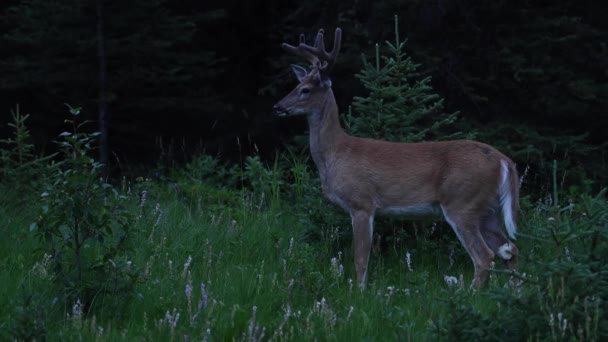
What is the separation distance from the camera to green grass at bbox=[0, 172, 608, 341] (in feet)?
14.0

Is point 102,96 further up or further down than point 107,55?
further down

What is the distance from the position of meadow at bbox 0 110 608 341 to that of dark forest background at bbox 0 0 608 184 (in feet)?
10.4

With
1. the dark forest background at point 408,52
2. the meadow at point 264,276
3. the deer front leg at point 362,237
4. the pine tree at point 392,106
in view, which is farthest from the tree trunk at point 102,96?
the deer front leg at point 362,237

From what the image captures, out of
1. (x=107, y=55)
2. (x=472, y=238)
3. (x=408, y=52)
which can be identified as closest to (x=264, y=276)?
(x=472, y=238)

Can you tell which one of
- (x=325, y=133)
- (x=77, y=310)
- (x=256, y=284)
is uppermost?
(x=325, y=133)

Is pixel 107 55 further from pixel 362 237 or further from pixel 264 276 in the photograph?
pixel 264 276

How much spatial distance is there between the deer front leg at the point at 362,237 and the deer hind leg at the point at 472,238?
563 millimetres

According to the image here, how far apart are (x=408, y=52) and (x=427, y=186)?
175 inches

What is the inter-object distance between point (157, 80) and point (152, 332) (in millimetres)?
6864

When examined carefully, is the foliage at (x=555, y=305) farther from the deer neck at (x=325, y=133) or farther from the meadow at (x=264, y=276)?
the deer neck at (x=325, y=133)

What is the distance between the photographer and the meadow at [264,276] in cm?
396

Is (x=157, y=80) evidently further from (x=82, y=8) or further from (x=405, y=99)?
(x=405, y=99)

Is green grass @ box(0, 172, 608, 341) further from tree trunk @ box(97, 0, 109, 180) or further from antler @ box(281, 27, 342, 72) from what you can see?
tree trunk @ box(97, 0, 109, 180)

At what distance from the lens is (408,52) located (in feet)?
34.8
